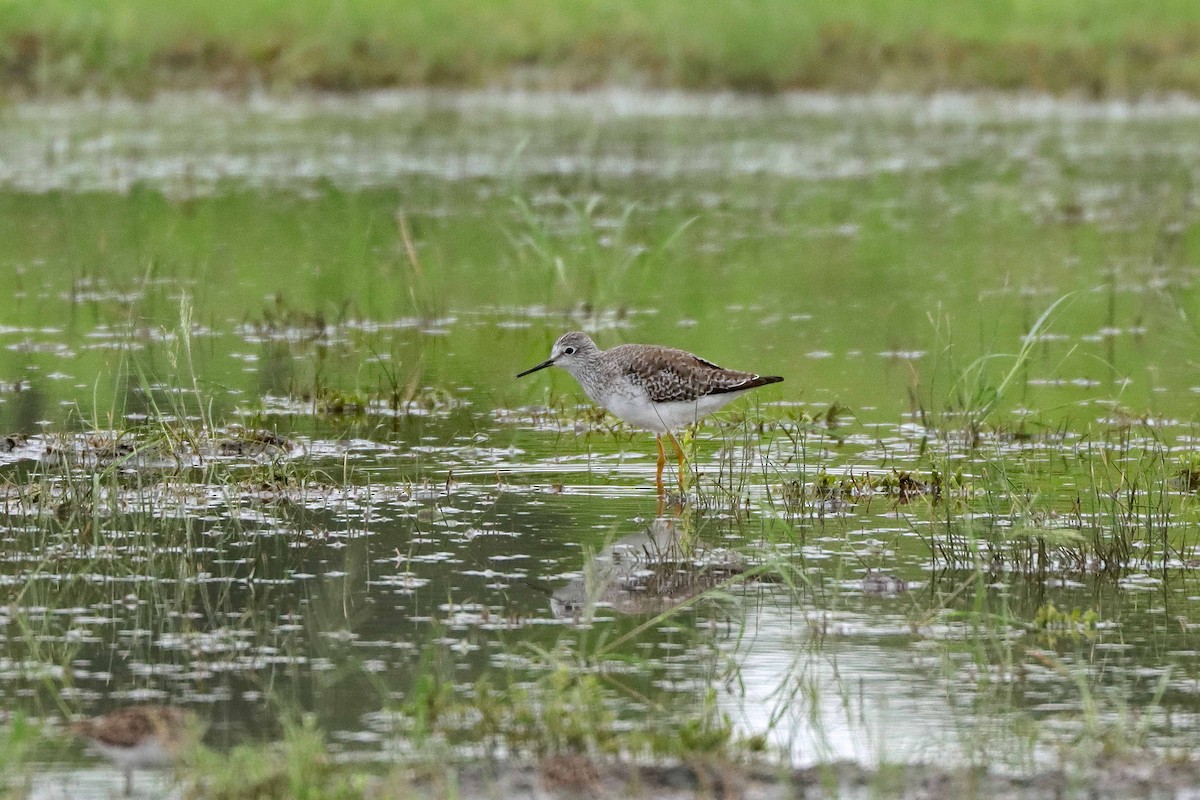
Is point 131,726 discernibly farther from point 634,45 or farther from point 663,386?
point 634,45

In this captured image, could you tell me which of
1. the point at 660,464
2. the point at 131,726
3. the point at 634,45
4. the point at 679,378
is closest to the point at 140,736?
the point at 131,726

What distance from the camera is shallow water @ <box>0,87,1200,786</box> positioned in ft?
22.6

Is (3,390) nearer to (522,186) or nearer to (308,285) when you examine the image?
(308,285)

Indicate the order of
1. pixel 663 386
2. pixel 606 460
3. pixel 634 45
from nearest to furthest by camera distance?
pixel 663 386 < pixel 606 460 < pixel 634 45

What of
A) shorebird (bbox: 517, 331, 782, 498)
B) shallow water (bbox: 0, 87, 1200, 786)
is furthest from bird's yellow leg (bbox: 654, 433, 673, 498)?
shallow water (bbox: 0, 87, 1200, 786)

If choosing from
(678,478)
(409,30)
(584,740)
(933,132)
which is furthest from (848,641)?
(409,30)

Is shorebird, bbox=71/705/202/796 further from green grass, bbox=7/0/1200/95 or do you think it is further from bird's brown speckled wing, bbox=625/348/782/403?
green grass, bbox=7/0/1200/95

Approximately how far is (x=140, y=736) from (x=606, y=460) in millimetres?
5347

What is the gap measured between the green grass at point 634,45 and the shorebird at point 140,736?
1088 inches

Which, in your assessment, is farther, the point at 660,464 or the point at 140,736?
the point at 660,464

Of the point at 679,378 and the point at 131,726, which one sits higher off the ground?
the point at 679,378

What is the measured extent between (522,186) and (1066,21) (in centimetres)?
1431

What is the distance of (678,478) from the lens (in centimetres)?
1025

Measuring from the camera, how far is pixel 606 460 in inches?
425
